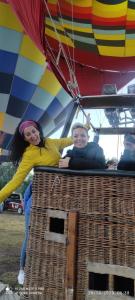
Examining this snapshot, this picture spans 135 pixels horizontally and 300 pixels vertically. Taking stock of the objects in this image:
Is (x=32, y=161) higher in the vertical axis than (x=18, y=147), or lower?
lower

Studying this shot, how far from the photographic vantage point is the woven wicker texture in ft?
5.40

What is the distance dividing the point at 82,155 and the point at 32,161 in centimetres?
39

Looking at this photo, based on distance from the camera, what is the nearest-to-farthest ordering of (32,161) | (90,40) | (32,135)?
1. (32,161)
2. (32,135)
3. (90,40)

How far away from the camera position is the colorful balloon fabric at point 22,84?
7910mm

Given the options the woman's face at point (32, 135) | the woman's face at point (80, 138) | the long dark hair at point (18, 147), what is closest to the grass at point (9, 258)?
the long dark hair at point (18, 147)

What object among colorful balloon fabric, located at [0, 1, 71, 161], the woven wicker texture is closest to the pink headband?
the woven wicker texture

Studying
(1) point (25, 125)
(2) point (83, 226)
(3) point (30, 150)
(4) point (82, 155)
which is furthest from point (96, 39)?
(2) point (83, 226)

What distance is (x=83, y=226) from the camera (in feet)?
5.60

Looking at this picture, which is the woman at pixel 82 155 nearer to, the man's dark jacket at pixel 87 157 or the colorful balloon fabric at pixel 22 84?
the man's dark jacket at pixel 87 157

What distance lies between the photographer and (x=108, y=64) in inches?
230

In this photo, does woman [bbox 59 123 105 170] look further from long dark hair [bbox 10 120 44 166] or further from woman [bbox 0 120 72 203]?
long dark hair [bbox 10 120 44 166]

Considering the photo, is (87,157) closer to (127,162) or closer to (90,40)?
(127,162)

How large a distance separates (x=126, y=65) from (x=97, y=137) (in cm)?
249

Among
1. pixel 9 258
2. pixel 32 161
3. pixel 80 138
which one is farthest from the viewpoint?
pixel 9 258
